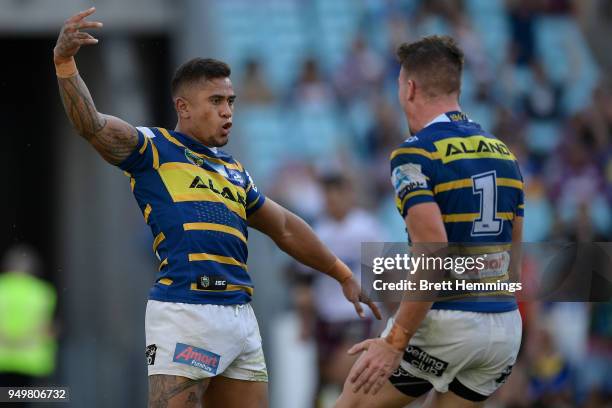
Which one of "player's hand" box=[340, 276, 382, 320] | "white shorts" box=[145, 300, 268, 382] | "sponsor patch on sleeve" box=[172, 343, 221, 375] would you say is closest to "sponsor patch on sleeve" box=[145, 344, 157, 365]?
"white shorts" box=[145, 300, 268, 382]

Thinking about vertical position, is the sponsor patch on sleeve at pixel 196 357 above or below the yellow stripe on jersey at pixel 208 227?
below

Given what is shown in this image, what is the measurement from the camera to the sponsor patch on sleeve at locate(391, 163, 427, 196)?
5930mm

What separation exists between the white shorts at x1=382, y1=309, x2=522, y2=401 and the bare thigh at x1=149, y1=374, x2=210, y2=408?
1.07 metres

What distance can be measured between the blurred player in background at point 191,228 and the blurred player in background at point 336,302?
4.55 meters

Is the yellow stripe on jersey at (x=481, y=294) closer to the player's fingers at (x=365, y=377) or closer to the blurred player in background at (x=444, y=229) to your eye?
the blurred player in background at (x=444, y=229)

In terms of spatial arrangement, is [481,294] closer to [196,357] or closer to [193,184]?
[196,357]

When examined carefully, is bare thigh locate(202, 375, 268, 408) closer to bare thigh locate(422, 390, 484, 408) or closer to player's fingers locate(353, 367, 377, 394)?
player's fingers locate(353, 367, 377, 394)

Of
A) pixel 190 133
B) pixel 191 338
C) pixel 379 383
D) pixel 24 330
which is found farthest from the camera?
pixel 24 330

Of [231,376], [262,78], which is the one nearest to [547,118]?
[262,78]

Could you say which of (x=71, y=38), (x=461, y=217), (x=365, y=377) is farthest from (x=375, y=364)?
(x=71, y=38)

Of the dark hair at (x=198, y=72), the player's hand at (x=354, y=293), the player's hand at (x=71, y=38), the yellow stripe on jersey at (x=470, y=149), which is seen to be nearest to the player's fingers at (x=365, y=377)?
the player's hand at (x=354, y=293)

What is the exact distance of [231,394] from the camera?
249 inches

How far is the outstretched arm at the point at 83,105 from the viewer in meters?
5.83

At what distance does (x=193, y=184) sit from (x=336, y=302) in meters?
A: 5.01
